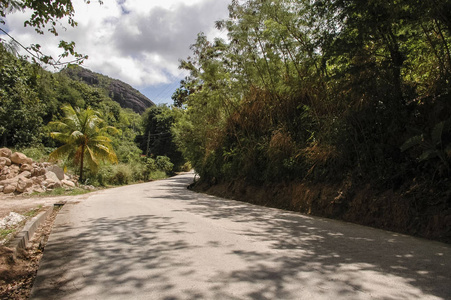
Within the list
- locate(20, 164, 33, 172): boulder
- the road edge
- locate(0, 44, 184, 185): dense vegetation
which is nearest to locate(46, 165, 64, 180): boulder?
locate(20, 164, 33, 172): boulder

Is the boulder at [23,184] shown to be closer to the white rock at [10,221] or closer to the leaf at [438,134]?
the white rock at [10,221]

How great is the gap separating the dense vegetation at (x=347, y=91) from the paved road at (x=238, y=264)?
2366 mm

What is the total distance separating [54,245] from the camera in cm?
509

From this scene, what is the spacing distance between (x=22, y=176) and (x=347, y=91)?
55.8ft

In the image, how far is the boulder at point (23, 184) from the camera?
15.0 meters

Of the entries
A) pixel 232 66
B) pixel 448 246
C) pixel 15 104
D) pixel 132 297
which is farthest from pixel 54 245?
pixel 15 104

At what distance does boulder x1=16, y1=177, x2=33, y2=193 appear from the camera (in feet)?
49.2

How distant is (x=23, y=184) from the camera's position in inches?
601

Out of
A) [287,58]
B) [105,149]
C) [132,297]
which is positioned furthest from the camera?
[105,149]

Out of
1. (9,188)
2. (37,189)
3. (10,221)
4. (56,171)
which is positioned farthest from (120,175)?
(10,221)

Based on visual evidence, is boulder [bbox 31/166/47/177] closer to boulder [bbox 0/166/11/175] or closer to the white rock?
boulder [bbox 0/166/11/175]

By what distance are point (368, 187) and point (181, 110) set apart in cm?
2454

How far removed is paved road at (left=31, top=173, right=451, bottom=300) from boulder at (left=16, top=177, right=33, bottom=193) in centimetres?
1135

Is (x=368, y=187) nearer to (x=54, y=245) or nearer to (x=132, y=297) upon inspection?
(x=132, y=297)
